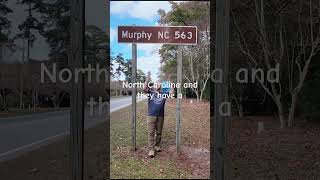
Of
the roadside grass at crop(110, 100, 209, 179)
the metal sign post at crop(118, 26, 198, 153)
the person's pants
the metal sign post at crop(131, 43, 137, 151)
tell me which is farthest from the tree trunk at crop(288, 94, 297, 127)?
the metal sign post at crop(131, 43, 137, 151)

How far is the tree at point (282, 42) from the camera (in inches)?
191

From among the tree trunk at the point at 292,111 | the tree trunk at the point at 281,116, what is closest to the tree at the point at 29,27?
the tree trunk at the point at 281,116

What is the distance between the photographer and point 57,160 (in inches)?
185

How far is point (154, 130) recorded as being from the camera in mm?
5945

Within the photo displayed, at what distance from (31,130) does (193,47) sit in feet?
7.69

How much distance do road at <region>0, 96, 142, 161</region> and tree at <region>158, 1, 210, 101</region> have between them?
1.33 metres

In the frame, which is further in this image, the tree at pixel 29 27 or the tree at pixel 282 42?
the tree at pixel 282 42

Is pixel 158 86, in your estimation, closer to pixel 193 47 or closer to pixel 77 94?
pixel 193 47

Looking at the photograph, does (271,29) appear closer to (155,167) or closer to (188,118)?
(188,118)

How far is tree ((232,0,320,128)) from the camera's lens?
191 inches

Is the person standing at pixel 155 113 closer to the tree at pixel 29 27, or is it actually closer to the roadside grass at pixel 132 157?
the roadside grass at pixel 132 157

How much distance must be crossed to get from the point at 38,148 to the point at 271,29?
276 cm

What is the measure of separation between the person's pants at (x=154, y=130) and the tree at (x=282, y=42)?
5.21 feet

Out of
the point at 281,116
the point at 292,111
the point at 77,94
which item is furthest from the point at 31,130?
the point at 292,111
